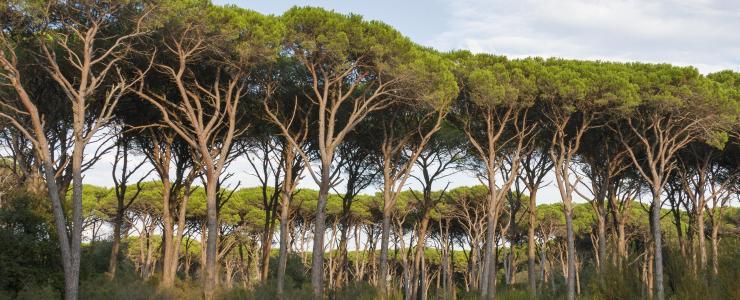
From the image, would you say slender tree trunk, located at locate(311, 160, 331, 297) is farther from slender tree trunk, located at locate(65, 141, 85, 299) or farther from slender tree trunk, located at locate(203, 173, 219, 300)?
slender tree trunk, located at locate(65, 141, 85, 299)

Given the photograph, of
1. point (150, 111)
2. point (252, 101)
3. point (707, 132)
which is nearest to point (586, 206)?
point (707, 132)

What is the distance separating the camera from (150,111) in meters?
19.9

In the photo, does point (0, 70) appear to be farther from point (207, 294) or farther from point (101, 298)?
point (207, 294)

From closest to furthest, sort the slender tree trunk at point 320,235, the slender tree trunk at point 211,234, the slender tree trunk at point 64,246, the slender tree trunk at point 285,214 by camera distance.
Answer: the slender tree trunk at point 64,246, the slender tree trunk at point 211,234, the slender tree trunk at point 320,235, the slender tree trunk at point 285,214

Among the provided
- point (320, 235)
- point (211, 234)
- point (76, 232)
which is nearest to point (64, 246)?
point (76, 232)

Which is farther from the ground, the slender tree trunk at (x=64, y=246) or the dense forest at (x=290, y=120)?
the dense forest at (x=290, y=120)

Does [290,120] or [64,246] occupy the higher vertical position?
[290,120]

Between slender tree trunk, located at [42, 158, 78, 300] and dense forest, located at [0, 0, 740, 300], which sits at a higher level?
dense forest, located at [0, 0, 740, 300]

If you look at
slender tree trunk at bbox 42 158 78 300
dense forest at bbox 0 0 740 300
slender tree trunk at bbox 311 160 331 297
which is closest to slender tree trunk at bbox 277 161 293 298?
dense forest at bbox 0 0 740 300

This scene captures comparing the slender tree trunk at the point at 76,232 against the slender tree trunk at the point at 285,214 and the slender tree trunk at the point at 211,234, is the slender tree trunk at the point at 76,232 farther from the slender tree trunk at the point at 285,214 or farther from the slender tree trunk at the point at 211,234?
the slender tree trunk at the point at 285,214

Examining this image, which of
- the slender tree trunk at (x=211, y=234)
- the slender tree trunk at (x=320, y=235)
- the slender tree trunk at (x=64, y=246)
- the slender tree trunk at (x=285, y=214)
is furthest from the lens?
the slender tree trunk at (x=285, y=214)

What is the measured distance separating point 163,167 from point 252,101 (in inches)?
150

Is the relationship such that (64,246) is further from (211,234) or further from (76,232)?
(211,234)

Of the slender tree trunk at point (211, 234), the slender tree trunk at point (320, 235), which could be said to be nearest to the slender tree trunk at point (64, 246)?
the slender tree trunk at point (211, 234)
